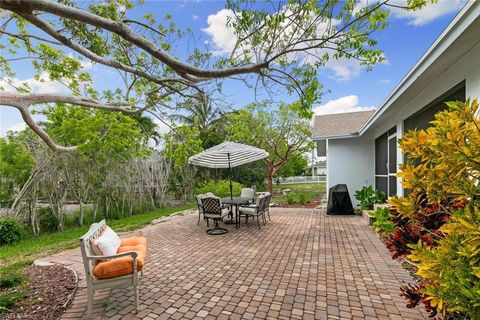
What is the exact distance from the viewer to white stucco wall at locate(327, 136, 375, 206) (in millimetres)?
10570

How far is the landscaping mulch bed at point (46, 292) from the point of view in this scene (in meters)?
3.07

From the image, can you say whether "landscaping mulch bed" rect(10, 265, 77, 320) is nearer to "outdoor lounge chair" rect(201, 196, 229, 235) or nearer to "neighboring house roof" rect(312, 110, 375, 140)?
"outdoor lounge chair" rect(201, 196, 229, 235)

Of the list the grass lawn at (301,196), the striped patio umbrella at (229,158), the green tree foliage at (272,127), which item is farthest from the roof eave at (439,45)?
the green tree foliage at (272,127)

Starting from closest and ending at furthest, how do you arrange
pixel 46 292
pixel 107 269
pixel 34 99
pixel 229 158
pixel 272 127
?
pixel 107 269
pixel 46 292
pixel 34 99
pixel 229 158
pixel 272 127

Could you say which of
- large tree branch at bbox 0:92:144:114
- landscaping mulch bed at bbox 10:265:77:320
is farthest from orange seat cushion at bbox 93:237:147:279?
large tree branch at bbox 0:92:144:114

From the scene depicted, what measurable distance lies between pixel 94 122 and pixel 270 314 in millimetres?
8064

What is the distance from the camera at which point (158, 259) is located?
191 inches

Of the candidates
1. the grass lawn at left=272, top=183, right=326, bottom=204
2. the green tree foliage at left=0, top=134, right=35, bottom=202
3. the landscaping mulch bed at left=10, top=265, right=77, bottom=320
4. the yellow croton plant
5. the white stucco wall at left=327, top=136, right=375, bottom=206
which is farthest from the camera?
the grass lawn at left=272, top=183, right=326, bottom=204

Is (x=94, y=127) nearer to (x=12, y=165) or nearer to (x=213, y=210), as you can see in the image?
(x=12, y=165)

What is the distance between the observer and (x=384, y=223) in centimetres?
599

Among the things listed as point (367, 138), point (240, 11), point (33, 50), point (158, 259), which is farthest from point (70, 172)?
point (367, 138)

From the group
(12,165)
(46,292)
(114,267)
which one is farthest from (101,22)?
(12,165)

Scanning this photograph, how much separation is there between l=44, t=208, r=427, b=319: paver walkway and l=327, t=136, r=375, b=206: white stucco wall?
→ 14.6 feet

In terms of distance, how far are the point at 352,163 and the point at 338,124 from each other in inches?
84.6
